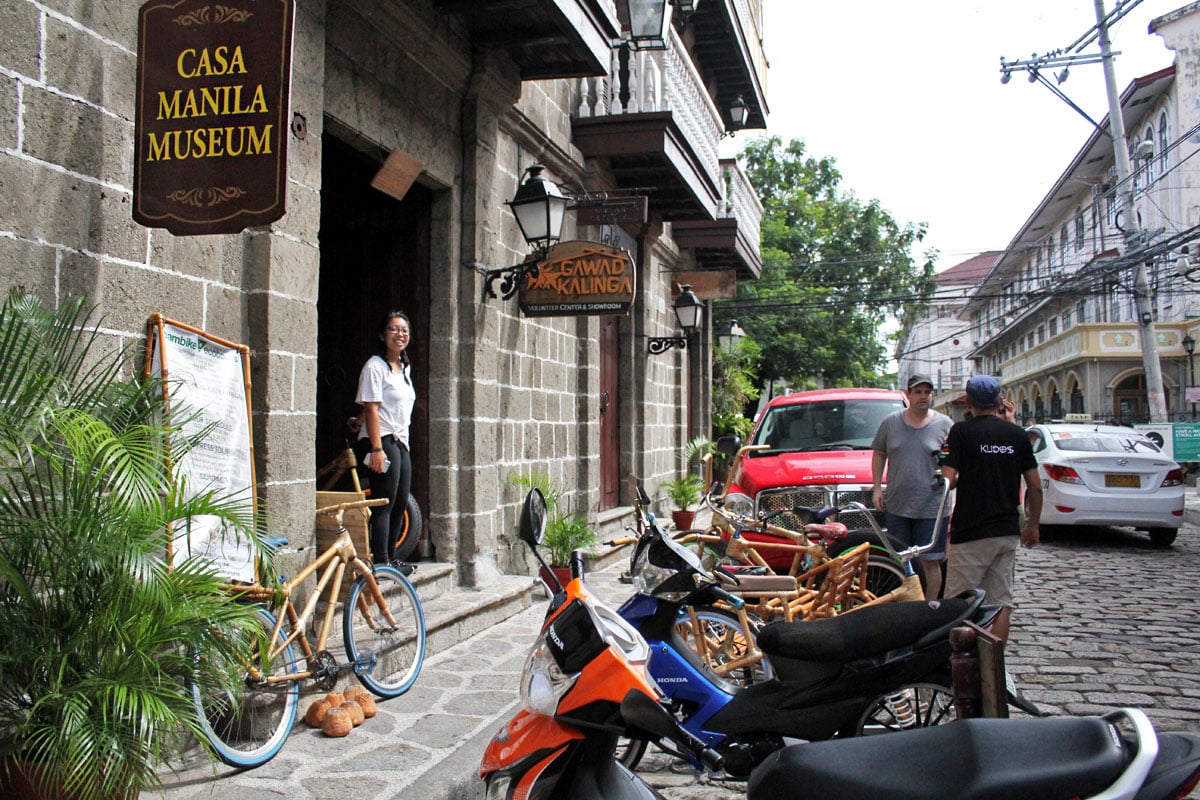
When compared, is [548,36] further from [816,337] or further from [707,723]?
[816,337]

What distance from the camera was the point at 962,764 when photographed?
1935 mm

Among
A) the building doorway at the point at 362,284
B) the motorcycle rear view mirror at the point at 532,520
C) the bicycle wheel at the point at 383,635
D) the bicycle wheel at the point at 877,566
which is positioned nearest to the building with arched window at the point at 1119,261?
the bicycle wheel at the point at 877,566

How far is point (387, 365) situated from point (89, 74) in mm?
2759

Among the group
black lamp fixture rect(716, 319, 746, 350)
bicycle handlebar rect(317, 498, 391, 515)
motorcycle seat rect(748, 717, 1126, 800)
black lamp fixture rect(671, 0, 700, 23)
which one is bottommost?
motorcycle seat rect(748, 717, 1126, 800)

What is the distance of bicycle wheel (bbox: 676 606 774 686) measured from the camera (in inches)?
193

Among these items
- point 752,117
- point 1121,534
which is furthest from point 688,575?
point 752,117

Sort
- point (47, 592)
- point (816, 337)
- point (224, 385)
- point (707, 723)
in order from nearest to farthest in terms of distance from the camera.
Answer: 1. point (47, 592)
2. point (707, 723)
3. point (224, 385)
4. point (816, 337)

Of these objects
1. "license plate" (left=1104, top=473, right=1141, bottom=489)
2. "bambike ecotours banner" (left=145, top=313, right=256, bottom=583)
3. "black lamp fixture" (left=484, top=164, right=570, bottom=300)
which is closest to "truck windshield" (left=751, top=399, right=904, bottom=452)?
"black lamp fixture" (left=484, top=164, right=570, bottom=300)

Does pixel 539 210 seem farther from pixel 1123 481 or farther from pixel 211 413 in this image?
pixel 1123 481

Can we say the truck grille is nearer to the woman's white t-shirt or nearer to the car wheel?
the woman's white t-shirt

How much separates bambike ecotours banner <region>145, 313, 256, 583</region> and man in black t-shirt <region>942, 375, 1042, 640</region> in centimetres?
409

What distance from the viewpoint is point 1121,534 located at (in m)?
13.9

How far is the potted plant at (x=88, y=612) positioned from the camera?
2.85 meters

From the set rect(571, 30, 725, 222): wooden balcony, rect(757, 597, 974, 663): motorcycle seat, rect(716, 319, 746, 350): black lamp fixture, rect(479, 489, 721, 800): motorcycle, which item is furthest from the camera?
rect(716, 319, 746, 350): black lamp fixture
